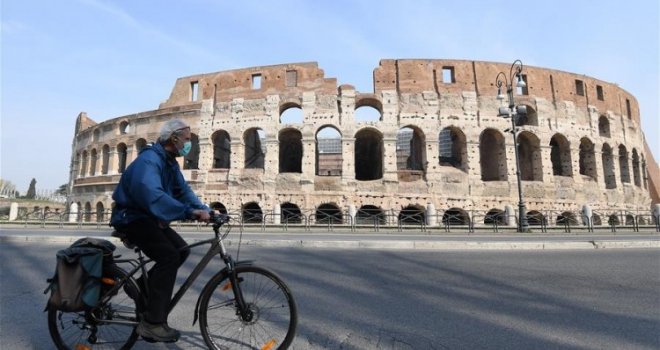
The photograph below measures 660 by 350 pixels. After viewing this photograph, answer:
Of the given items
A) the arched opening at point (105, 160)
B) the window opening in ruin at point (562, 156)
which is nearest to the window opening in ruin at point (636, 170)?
the window opening in ruin at point (562, 156)

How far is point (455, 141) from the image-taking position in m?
24.6

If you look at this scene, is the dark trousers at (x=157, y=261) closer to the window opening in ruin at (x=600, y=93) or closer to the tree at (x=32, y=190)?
the window opening in ruin at (x=600, y=93)

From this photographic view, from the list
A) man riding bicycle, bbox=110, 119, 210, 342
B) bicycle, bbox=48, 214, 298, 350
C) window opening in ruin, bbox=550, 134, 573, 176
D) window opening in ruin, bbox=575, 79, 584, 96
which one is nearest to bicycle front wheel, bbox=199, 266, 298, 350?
bicycle, bbox=48, 214, 298, 350

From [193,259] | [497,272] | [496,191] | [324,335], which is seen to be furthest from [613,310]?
[496,191]

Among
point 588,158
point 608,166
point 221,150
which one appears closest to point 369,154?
point 221,150

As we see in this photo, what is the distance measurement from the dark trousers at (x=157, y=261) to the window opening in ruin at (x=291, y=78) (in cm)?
A: 2089

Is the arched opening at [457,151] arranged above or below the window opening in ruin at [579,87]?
below

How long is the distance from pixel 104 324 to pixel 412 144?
944 inches

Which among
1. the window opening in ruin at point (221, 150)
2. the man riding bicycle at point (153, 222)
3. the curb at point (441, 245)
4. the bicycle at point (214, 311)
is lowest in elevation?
the curb at point (441, 245)

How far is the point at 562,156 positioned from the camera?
23062 millimetres

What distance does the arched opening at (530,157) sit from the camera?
21922 millimetres

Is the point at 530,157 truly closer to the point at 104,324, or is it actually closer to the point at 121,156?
the point at 104,324

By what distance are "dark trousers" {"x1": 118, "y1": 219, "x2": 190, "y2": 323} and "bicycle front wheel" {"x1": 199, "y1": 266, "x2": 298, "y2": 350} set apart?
24cm

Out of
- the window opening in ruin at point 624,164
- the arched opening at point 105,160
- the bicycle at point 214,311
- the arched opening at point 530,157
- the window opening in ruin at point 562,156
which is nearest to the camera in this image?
the bicycle at point 214,311
